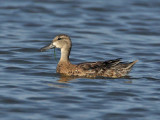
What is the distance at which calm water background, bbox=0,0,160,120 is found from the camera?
408 inches

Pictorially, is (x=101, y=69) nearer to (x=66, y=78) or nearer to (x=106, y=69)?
(x=106, y=69)

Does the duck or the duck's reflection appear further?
the duck

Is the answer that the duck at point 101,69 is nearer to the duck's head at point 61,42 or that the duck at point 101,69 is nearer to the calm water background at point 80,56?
the calm water background at point 80,56

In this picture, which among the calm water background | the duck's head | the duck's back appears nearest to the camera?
the calm water background

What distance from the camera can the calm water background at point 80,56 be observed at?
1035 centimetres

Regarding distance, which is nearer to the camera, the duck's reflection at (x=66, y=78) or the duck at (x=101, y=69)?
the duck's reflection at (x=66, y=78)

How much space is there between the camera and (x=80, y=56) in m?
16.0

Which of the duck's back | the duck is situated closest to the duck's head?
the duck

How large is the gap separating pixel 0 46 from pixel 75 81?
5032 mm

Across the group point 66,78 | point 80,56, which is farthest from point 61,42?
point 80,56

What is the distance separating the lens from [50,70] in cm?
1377

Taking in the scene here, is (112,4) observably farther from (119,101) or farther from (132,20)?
(119,101)

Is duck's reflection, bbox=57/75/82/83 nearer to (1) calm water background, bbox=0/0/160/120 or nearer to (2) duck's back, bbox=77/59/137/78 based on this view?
(1) calm water background, bbox=0/0/160/120

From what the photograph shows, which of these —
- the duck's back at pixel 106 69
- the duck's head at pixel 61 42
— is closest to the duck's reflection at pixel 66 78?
the duck's back at pixel 106 69
